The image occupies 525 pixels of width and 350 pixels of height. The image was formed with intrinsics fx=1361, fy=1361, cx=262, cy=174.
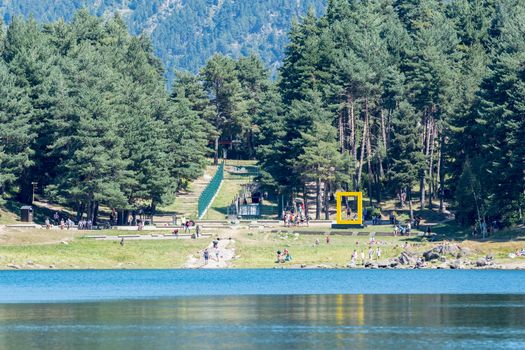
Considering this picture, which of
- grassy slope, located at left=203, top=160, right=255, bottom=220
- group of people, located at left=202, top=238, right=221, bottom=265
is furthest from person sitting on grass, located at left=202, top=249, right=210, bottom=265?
grassy slope, located at left=203, top=160, right=255, bottom=220

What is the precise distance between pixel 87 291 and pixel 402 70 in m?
78.1

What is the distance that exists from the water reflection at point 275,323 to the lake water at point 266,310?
0.05 m

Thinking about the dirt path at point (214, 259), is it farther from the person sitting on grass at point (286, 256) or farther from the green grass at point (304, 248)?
the person sitting on grass at point (286, 256)

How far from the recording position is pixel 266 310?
70.2m

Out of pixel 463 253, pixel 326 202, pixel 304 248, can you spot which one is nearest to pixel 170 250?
pixel 304 248

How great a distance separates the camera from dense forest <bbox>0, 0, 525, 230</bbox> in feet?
410

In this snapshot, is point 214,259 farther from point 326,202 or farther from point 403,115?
point 403,115

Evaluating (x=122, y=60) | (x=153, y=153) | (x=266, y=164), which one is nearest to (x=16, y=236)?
(x=153, y=153)

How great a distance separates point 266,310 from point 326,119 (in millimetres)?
73722

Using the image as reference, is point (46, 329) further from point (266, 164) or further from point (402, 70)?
point (402, 70)

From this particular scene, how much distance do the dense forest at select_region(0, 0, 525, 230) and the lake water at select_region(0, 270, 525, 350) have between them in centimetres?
2504

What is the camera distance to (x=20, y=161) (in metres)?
127

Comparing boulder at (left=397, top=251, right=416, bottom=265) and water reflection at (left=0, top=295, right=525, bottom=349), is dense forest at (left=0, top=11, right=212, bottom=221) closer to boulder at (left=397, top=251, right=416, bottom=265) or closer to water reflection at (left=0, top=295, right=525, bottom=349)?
boulder at (left=397, top=251, right=416, bottom=265)

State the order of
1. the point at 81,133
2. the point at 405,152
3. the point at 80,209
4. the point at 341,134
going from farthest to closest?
the point at 341,134
the point at 405,152
the point at 80,209
the point at 81,133
